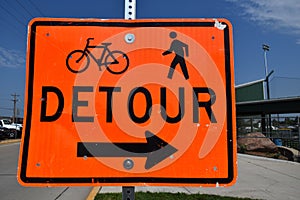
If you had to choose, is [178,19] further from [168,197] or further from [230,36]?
[168,197]

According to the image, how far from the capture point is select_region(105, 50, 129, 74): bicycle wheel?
4.56 feet

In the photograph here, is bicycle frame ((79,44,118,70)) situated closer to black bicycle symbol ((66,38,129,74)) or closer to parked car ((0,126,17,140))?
black bicycle symbol ((66,38,129,74))

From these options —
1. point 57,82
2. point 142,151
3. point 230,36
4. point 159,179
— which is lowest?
point 159,179

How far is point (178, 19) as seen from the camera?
57.4 inches

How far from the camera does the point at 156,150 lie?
1341 millimetres

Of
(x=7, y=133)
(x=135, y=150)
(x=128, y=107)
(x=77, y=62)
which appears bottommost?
(x=7, y=133)

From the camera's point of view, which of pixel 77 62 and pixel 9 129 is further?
pixel 9 129

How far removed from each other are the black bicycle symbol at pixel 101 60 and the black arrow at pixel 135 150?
380 mm

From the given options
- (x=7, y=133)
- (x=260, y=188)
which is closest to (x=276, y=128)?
(x=260, y=188)

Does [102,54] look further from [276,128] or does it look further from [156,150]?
[276,128]

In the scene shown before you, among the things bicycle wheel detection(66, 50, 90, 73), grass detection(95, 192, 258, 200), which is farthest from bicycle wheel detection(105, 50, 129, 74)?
grass detection(95, 192, 258, 200)

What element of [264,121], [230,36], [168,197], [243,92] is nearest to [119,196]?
[168,197]

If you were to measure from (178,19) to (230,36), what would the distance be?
11.9 inches

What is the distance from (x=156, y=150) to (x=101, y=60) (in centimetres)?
55
